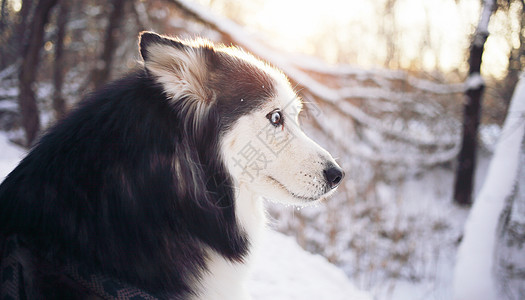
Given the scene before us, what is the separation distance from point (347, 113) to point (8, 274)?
555cm

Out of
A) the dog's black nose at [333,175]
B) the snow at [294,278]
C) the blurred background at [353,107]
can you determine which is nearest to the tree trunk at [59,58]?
the blurred background at [353,107]

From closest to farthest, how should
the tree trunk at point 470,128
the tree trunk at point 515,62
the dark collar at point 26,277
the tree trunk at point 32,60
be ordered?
1. the dark collar at point 26,277
2. the tree trunk at point 32,60
3. the tree trunk at point 515,62
4. the tree trunk at point 470,128

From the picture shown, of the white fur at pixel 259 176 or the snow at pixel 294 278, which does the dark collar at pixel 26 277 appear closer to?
the white fur at pixel 259 176

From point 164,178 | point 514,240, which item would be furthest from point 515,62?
point 164,178

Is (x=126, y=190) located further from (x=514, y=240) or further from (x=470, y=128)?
(x=470, y=128)

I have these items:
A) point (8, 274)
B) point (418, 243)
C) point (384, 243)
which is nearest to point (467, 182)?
point (418, 243)

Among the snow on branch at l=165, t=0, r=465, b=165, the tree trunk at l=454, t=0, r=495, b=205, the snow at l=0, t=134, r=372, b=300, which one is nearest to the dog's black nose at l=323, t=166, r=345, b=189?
the snow at l=0, t=134, r=372, b=300

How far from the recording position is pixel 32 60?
4520 millimetres

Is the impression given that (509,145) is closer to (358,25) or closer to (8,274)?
(8,274)

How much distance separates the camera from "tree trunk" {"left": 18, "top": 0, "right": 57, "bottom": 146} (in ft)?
14.7

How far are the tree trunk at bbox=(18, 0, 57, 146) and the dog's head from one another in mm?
4331

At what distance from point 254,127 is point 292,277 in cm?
169

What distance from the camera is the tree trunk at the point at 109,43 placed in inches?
213

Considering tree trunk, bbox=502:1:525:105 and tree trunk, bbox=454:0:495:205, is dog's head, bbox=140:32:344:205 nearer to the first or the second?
tree trunk, bbox=502:1:525:105
